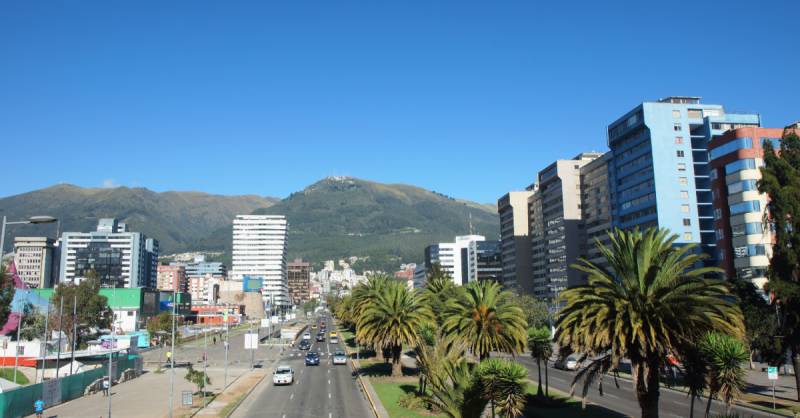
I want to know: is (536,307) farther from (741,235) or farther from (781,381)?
(781,381)

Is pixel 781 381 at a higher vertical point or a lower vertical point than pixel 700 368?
lower

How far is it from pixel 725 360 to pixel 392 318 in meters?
33.9

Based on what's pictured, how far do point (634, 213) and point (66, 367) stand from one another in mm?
103298

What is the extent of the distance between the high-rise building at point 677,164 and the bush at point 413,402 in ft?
276

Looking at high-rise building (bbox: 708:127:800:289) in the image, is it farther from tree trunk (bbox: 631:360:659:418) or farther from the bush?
tree trunk (bbox: 631:360:659:418)

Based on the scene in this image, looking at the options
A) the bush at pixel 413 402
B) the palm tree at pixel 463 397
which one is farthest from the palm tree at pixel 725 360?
the bush at pixel 413 402

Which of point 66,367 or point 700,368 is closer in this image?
point 700,368

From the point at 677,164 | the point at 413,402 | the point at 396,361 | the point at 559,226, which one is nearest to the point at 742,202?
the point at 677,164

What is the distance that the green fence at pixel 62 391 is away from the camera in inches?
1505

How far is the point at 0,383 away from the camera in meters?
43.2

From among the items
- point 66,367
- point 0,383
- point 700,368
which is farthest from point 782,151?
point 66,367

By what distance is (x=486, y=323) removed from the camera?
3969 centimetres

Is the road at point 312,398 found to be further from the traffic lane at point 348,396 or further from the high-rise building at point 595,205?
the high-rise building at point 595,205

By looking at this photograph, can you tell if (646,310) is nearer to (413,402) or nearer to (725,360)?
(725,360)
